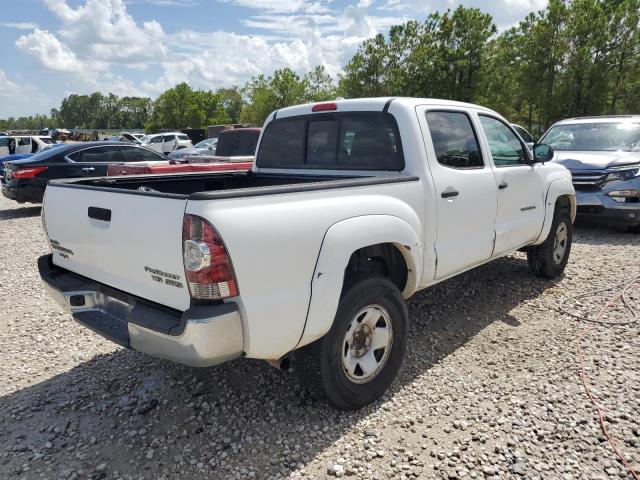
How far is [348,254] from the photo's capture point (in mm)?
2764

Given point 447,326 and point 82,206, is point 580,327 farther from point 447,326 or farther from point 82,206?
point 82,206

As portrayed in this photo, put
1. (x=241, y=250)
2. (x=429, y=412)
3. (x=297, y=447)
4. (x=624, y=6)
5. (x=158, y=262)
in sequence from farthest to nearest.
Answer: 1. (x=624, y=6)
2. (x=429, y=412)
3. (x=297, y=447)
4. (x=158, y=262)
5. (x=241, y=250)

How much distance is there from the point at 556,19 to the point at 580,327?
2529 cm

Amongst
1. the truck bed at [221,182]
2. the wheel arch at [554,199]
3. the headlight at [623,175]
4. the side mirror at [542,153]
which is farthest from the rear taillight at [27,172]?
the headlight at [623,175]

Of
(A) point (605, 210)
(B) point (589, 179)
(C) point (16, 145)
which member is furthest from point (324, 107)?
(C) point (16, 145)

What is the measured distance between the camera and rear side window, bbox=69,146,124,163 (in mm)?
11148

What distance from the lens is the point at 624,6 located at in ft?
76.4

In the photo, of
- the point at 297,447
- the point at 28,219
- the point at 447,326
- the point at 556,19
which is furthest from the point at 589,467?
the point at 556,19

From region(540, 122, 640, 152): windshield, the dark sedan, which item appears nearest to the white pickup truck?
region(540, 122, 640, 152): windshield

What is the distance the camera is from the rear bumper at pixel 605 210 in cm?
738

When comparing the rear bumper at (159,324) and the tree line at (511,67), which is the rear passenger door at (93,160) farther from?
the tree line at (511,67)

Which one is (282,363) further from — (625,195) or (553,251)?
(625,195)

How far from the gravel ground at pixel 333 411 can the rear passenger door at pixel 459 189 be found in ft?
2.66

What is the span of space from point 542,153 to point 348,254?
10.1 ft
